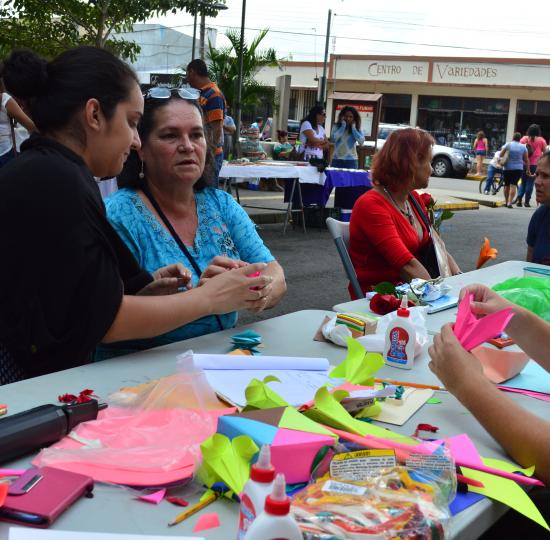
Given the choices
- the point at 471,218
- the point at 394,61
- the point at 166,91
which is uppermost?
the point at 394,61

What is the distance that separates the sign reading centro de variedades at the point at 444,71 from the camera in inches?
1110

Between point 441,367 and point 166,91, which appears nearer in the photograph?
point 441,367

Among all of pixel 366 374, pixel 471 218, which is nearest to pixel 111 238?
pixel 366 374

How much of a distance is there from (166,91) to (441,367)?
1.53 metres

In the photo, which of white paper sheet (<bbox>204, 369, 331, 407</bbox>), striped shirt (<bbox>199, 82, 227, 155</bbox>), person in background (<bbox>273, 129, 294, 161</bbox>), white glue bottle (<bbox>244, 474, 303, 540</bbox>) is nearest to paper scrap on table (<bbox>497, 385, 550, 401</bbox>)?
white paper sheet (<bbox>204, 369, 331, 407</bbox>)

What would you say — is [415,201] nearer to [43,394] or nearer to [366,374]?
[366,374]

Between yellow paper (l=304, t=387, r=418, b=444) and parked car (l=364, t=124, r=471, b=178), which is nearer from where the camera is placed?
yellow paper (l=304, t=387, r=418, b=444)

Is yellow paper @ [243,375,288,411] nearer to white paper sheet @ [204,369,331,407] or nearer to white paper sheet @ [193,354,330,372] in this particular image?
white paper sheet @ [204,369,331,407]

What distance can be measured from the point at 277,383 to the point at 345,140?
10580mm

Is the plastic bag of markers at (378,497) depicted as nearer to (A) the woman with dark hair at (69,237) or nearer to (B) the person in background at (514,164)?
(A) the woman with dark hair at (69,237)

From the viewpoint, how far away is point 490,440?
4.86 feet

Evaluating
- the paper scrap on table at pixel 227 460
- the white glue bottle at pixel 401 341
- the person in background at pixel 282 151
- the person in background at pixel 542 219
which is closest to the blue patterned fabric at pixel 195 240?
the white glue bottle at pixel 401 341

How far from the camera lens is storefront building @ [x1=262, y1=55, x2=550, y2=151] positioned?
28750 mm

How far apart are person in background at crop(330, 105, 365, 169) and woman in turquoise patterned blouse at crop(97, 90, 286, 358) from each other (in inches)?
372
